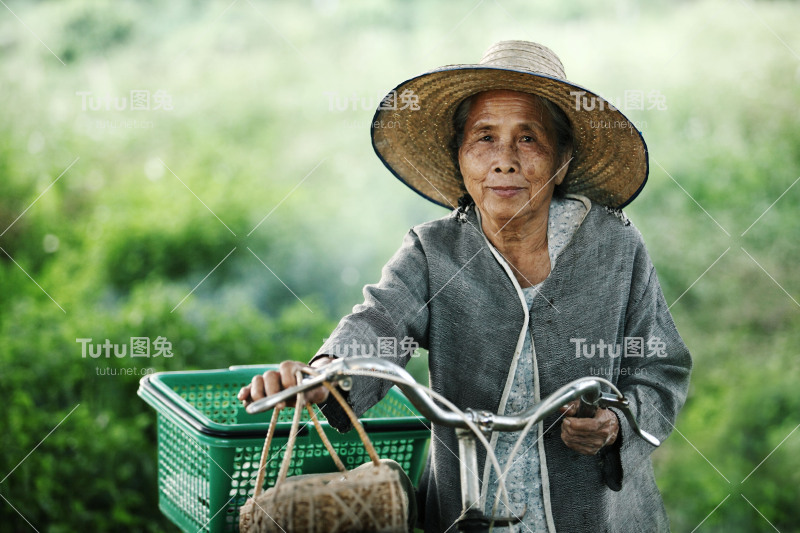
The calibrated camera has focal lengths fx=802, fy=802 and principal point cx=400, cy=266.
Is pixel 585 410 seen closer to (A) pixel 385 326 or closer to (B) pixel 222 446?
(A) pixel 385 326

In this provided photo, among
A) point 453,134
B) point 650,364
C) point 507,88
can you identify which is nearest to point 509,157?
point 507,88

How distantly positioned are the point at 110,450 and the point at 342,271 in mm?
1608

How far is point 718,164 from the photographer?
4.57m

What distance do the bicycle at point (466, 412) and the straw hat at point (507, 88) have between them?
2.31ft

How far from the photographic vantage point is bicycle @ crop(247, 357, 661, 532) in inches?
51.9

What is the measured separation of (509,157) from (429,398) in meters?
0.70

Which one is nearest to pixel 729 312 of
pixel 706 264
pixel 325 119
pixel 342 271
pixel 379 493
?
pixel 706 264

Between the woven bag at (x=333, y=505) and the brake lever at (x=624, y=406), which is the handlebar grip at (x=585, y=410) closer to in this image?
the brake lever at (x=624, y=406)

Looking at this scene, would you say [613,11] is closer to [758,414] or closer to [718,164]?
[718,164]

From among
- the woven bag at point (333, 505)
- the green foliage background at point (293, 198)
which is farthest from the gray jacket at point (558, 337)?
the green foliage background at point (293, 198)

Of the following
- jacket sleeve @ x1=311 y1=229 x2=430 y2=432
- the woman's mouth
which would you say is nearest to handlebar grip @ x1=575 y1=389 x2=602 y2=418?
jacket sleeve @ x1=311 y1=229 x2=430 y2=432

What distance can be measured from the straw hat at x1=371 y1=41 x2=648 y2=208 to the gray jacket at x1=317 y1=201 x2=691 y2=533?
0.18 m

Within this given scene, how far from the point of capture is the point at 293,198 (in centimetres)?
468

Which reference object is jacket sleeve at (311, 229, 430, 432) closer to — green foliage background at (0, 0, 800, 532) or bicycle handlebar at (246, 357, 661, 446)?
bicycle handlebar at (246, 357, 661, 446)
